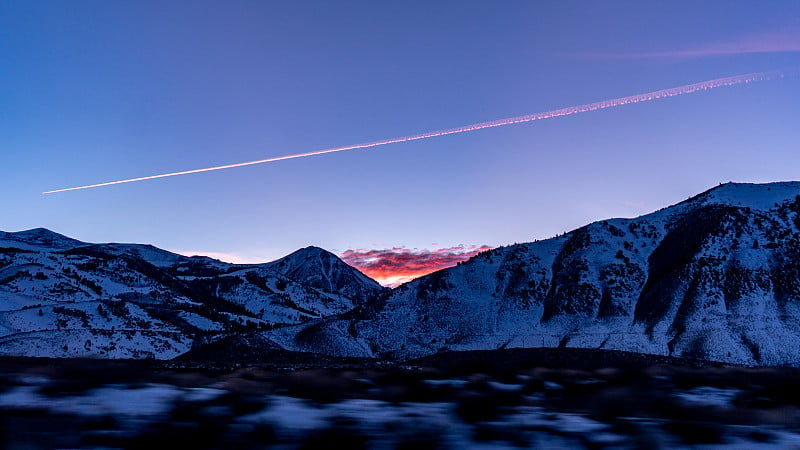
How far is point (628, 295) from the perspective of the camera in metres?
56.6

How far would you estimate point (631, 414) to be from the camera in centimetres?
470

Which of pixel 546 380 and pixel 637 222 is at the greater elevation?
pixel 637 222

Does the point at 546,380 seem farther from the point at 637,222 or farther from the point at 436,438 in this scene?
the point at 637,222

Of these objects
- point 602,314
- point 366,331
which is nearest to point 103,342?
point 366,331

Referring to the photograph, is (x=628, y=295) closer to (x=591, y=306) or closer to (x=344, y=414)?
(x=591, y=306)

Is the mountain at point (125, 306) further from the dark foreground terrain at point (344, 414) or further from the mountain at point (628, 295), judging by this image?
the mountain at point (628, 295)

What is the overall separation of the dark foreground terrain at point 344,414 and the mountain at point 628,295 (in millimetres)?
41823

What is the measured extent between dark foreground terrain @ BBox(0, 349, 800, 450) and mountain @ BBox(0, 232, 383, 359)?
5.83 feet

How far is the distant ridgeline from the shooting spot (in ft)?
154

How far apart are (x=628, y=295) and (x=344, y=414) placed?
57628 millimetres

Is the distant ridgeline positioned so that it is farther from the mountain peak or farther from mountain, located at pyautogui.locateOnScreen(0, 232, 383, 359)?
mountain, located at pyautogui.locateOnScreen(0, 232, 383, 359)

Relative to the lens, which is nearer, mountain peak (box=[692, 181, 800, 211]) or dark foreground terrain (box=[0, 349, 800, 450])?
dark foreground terrain (box=[0, 349, 800, 450])

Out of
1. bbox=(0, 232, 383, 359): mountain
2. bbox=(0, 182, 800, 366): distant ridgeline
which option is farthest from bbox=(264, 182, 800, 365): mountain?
bbox=(0, 232, 383, 359): mountain

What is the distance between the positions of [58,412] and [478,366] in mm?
5219
